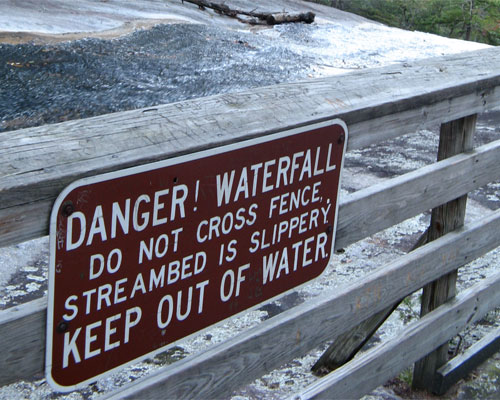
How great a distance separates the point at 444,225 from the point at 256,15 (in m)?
12.9

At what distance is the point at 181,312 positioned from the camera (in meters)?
1.80

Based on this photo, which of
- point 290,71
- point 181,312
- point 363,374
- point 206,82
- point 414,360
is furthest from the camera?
point 290,71


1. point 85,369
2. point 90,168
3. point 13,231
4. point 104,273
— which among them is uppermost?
point 90,168

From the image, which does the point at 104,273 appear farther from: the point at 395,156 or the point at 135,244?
the point at 395,156

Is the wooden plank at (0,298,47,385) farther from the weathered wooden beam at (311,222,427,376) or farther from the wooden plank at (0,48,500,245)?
the weathered wooden beam at (311,222,427,376)

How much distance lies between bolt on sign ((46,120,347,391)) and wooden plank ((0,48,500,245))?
33 mm

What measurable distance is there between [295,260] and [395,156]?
5.04m

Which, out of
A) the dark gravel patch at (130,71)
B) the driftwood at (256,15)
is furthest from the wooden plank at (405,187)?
the driftwood at (256,15)

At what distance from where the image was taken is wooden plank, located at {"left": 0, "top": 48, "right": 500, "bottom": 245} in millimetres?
1475

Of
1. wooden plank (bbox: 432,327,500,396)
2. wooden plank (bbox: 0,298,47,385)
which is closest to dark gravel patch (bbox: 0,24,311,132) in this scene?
wooden plank (bbox: 432,327,500,396)

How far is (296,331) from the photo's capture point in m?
2.19

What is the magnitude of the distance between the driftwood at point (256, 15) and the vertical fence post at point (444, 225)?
1237 cm

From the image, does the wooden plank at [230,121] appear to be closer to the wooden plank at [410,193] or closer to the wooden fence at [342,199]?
the wooden fence at [342,199]

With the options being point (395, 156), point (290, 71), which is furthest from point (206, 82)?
point (395, 156)
